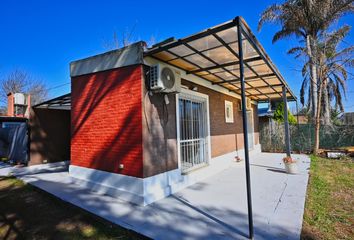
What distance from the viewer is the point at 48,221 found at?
379 cm

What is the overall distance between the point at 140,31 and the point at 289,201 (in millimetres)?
11514

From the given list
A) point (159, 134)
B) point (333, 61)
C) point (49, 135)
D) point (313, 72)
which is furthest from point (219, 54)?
point (313, 72)

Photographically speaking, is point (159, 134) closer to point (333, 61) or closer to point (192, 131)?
point (192, 131)

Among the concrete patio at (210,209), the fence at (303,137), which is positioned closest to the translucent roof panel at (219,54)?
the concrete patio at (210,209)

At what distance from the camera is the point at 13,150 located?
980 centimetres

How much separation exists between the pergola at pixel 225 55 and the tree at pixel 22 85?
27.1 meters

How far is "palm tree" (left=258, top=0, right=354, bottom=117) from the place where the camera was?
37.9 feet

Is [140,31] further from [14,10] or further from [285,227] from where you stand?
[285,227]

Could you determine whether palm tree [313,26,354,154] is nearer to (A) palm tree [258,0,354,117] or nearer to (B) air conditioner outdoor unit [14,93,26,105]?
(A) palm tree [258,0,354,117]

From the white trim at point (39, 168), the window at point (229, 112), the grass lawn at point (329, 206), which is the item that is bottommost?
the grass lawn at point (329, 206)

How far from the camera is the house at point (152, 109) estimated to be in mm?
4637

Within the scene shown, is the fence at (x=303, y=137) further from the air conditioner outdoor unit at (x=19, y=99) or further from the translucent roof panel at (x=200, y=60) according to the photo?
the air conditioner outdoor unit at (x=19, y=99)

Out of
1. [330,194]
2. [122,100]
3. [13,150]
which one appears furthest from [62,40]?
[330,194]

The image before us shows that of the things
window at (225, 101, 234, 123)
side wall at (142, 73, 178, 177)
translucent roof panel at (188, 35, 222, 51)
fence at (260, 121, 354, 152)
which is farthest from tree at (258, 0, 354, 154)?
side wall at (142, 73, 178, 177)
